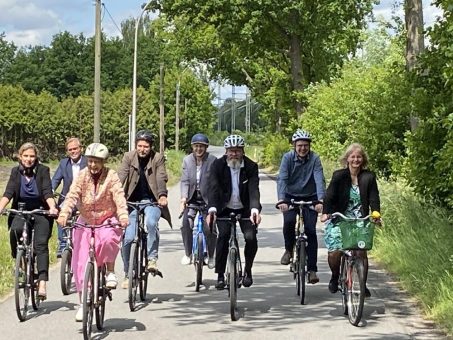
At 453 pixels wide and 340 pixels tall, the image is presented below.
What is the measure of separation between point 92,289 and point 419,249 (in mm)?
5172

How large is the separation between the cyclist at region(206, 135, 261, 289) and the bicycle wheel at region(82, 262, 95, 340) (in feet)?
6.98

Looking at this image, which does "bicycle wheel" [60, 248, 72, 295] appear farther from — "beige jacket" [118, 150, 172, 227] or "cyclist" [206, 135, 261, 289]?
"cyclist" [206, 135, 261, 289]

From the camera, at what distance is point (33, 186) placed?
982 centimetres

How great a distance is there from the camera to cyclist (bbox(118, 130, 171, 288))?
10.6 metres

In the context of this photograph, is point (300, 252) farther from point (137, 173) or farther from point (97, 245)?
point (97, 245)

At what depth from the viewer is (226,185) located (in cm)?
1015

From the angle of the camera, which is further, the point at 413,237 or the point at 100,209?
the point at 413,237

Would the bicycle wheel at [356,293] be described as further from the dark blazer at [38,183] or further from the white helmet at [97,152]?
the dark blazer at [38,183]

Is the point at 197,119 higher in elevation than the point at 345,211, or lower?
higher

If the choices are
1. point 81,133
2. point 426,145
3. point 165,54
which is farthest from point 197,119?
→ point 426,145

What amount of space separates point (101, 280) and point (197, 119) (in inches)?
3175

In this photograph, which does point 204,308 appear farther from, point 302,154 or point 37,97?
point 37,97

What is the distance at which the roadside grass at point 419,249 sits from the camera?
9.52m

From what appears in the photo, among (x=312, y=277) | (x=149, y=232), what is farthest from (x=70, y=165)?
(x=312, y=277)
